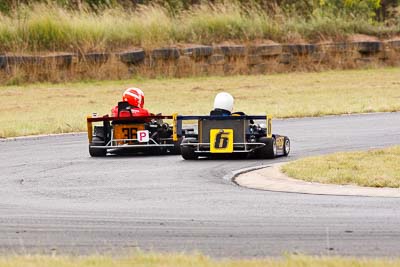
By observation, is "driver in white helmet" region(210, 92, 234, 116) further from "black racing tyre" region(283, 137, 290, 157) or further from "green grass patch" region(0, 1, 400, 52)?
"green grass patch" region(0, 1, 400, 52)

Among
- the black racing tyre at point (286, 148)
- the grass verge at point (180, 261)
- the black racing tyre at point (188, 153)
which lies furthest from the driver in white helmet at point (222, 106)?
the grass verge at point (180, 261)

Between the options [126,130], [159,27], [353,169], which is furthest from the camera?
[159,27]

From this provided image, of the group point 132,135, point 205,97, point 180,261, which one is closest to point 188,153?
point 132,135

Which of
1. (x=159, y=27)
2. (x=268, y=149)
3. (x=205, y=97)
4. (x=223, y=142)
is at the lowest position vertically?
(x=205, y=97)

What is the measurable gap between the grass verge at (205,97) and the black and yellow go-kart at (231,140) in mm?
6179

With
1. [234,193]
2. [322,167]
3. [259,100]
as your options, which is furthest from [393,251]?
[259,100]

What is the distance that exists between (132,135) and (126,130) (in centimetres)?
12

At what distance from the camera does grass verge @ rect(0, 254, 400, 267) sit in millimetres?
8070

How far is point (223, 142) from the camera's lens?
1678cm

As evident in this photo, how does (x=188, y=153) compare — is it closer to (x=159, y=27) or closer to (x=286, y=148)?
(x=286, y=148)

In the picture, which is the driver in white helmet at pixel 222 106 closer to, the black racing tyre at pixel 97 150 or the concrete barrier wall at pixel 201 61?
the black racing tyre at pixel 97 150

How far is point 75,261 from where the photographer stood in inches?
329

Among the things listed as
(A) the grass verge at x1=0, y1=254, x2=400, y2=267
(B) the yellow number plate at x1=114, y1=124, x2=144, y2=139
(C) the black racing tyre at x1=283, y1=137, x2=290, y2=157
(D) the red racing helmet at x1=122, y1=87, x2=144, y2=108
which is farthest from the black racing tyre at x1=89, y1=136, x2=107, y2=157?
(A) the grass verge at x1=0, y1=254, x2=400, y2=267

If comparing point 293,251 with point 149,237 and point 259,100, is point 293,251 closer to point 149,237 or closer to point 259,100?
point 149,237
